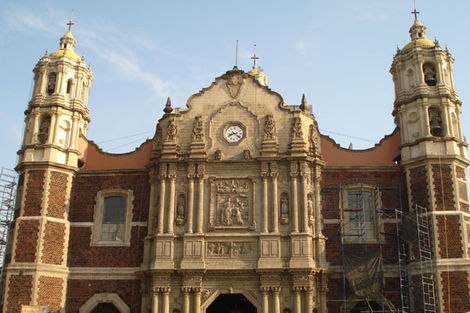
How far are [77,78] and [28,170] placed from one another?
5.85 meters

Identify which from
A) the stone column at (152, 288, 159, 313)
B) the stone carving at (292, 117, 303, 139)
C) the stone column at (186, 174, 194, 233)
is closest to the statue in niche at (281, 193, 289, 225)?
the stone carving at (292, 117, 303, 139)

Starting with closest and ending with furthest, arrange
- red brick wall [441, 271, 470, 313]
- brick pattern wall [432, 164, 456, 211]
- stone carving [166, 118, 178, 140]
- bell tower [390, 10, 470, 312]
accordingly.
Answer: red brick wall [441, 271, 470, 313] → bell tower [390, 10, 470, 312] → brick pattern wall [432, 164, 456, 211] → stone carving [166, 118, 178, 140]

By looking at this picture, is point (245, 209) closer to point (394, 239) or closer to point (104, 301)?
point (394, 239)

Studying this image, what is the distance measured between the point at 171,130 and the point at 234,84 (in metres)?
4.11

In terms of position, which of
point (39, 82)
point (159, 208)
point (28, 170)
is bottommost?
point (159, 208)

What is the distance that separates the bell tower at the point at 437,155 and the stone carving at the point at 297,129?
5087mm

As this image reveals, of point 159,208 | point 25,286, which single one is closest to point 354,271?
point 159,208

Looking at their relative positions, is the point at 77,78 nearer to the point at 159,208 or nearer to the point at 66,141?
the point at 66,141

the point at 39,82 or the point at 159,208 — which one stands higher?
the point at 39,82

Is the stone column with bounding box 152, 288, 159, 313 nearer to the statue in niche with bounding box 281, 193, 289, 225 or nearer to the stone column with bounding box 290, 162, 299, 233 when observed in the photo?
the statue in niche with bounding box 281, 193, 289, 225

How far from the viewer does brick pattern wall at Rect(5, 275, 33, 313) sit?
25.8 metres

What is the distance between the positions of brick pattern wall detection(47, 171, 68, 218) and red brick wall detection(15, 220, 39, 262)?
3.22 feet

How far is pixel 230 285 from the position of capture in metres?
26.0

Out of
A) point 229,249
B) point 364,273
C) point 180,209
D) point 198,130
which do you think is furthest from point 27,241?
point 364,273
